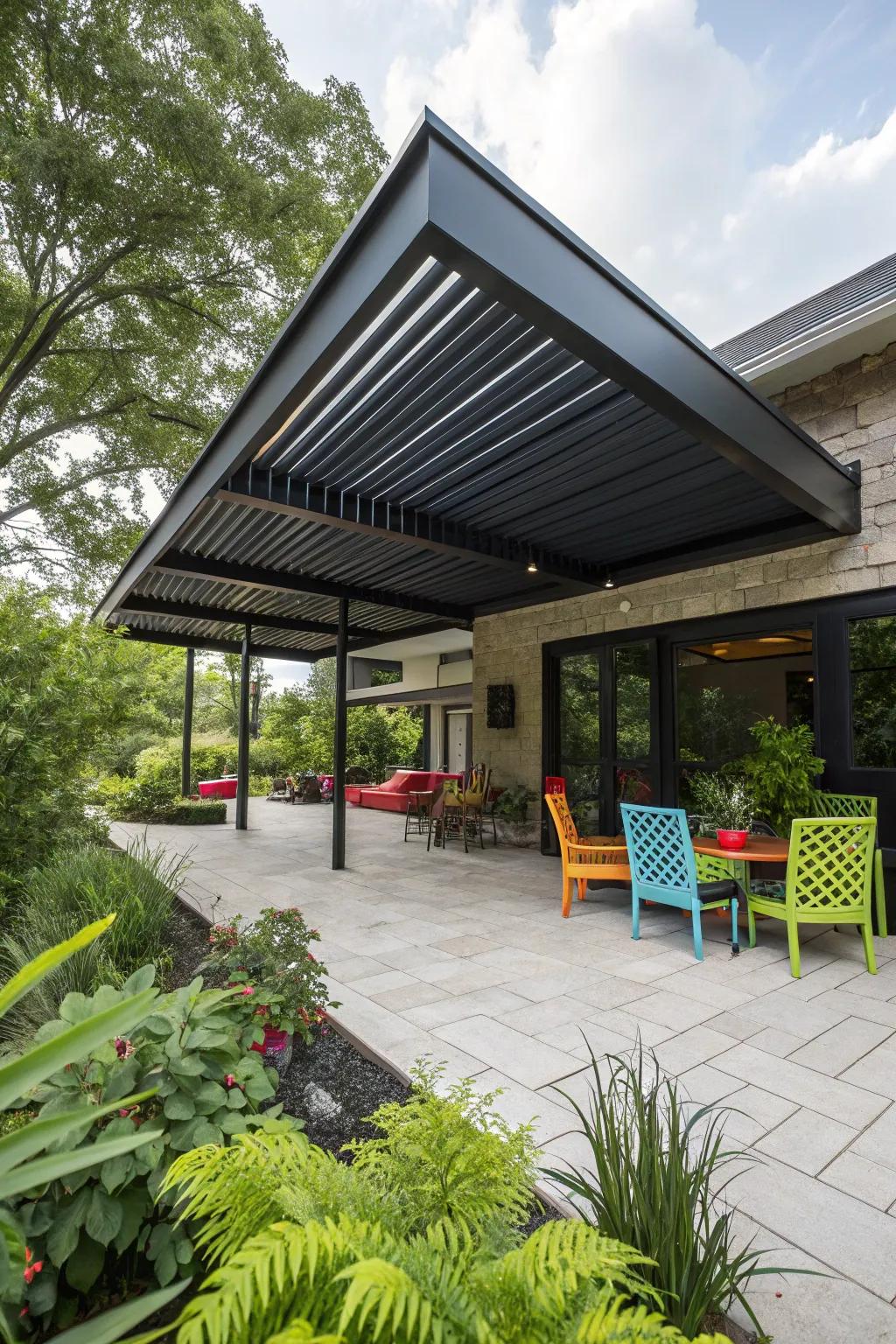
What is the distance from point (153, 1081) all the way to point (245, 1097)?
27cm

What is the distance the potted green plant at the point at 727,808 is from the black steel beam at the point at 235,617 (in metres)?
4.98

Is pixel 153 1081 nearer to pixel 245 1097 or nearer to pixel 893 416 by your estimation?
pixel 245 1097

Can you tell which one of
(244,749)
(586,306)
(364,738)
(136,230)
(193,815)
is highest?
A: (136,230)

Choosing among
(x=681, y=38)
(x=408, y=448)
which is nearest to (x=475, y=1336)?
(x=408, y=448)

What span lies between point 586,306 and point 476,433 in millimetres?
1288

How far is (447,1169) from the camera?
4.38 feet

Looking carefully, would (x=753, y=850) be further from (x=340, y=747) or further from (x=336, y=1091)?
(x=340, y=747)

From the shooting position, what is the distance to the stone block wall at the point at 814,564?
4.66 meters

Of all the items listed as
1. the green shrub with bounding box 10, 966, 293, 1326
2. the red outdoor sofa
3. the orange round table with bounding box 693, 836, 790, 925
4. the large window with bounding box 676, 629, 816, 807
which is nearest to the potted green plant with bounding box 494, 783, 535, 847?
the large window with bounding box 676, 629, 816, 807

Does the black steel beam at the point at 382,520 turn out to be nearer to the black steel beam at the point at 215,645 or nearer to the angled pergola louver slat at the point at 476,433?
the angled pergola louver slat at the point at 476,433

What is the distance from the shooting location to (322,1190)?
1221mm

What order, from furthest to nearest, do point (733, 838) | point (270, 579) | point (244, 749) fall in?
point (244, 749) → point (270, 579) → point (733, 838)

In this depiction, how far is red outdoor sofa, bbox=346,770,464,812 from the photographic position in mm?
13055

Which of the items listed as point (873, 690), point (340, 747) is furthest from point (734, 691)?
point (340, 747)
